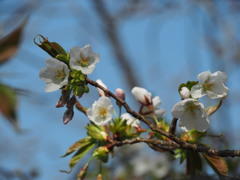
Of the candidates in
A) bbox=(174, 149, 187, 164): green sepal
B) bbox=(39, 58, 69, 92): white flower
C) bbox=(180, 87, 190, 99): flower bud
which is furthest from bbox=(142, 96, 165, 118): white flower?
bbox=(39, 58, 69, 92): white flower

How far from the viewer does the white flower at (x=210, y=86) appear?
1.07 m

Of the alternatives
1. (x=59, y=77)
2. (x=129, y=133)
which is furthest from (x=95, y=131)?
(x=59, y=77)

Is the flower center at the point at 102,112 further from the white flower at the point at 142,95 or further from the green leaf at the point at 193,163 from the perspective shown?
the green leaf at the point at 193,163

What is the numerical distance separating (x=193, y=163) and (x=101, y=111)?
1.15 feet

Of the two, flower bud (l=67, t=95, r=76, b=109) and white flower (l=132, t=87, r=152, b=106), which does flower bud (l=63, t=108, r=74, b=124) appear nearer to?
flower bud (l=67, t=95, r=76, b=109)

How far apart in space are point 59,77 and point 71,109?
94mm

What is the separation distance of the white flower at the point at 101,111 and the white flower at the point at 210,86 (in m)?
0.27

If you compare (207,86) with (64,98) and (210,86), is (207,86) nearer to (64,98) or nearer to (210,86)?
(210,86)

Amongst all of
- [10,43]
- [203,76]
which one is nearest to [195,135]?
[203,76]

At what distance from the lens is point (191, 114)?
1.07 metres

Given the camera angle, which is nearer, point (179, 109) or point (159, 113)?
point (179, 109)

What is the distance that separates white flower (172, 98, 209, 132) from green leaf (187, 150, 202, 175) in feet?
0.49

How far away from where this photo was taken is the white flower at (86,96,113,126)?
3.94 feet

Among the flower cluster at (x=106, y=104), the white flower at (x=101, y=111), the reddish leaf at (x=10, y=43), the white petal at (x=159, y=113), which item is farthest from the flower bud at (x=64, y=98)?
the reddish leaf at (x=10, y=43)
